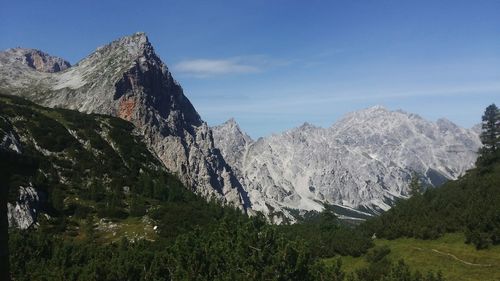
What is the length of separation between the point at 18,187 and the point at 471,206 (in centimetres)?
9467

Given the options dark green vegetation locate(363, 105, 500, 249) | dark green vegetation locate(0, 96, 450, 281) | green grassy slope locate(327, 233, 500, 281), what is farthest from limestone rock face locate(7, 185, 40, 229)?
dark green vegetation locate(363, 105, 500, 249)

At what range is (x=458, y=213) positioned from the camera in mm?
77125

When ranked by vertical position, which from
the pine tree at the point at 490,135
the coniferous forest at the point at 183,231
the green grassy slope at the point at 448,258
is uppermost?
the pine tree at the point at 490,135

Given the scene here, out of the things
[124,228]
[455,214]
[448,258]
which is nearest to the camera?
[448,258]

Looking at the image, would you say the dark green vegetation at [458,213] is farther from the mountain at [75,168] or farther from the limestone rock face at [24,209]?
the limestone rock face at [24,209]

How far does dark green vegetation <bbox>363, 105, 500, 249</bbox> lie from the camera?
Result: 67062mm

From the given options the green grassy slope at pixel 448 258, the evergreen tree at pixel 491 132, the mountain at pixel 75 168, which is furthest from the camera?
the evergreen tree at pixel 491 132

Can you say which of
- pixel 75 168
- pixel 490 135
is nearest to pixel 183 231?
pixel 75 168

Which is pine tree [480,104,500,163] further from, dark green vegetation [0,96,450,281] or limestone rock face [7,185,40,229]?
limestone rock face [7,185,40,229]

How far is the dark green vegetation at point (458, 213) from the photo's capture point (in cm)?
6706

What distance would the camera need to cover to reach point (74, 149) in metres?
145

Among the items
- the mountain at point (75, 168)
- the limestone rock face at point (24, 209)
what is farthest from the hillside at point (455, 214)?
the limestone rock face at point (24, 209)

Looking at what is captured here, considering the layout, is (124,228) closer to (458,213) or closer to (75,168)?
(75,168)

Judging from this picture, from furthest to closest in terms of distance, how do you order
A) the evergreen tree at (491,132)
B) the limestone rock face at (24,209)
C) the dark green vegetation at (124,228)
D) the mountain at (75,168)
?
the evergreen tree at (491,132), the mountain at (75,168), the limestone rock face at (24,209), the dark green vegetation at (124,228)
